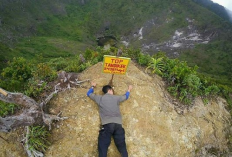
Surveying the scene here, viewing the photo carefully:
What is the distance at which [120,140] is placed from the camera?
23.4 ft

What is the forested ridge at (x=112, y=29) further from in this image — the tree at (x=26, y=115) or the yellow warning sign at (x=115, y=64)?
the tree at (x=26, y=115)

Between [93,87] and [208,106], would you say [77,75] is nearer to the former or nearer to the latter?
[93,87]

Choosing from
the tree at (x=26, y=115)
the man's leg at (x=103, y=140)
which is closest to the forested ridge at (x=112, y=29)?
the tree at (x=26, y=115)

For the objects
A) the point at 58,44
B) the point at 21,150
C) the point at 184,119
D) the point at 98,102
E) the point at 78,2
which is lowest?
the point at 58,44

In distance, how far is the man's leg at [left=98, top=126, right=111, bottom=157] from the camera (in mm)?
6859

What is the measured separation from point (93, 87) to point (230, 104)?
8.04 meters

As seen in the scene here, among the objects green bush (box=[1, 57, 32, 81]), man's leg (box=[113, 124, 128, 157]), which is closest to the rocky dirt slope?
man's leg (box=[113, 124, 128, 157])

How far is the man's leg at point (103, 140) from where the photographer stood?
6.86 metres

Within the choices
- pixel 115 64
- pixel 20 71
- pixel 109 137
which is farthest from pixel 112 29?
pixel 109 137

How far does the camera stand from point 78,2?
15400 cm

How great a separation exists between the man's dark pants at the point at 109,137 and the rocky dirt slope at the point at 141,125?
16.2 inches

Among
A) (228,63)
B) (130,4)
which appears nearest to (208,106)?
(228,63)

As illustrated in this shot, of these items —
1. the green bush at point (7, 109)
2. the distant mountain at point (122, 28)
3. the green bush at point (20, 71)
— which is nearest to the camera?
the green bush at point (7, 109)

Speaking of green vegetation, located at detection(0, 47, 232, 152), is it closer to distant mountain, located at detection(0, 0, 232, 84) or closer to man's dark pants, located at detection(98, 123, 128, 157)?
man's dark pants, located at detection(98, 123, 128, 157)
